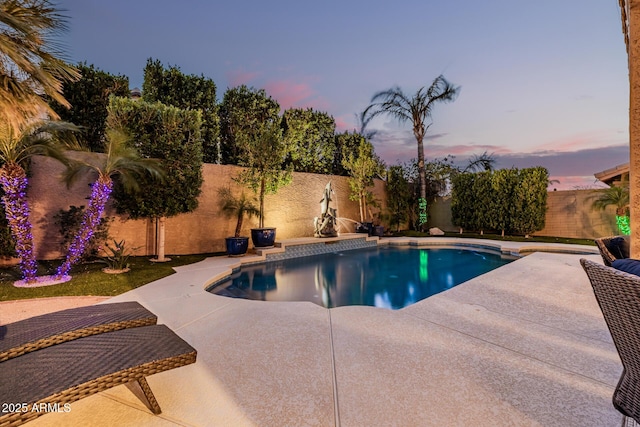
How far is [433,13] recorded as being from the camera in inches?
364

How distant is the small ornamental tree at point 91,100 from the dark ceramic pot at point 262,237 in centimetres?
481

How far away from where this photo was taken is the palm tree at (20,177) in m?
4.19

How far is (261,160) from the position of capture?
8.30 metres

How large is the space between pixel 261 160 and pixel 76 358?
7.31 m

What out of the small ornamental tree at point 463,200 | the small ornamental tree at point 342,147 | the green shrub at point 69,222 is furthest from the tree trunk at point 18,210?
the small ornamental tree at point 463,200

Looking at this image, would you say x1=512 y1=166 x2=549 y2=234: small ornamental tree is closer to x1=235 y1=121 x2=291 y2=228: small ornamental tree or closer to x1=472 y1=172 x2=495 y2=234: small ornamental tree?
x1=472 y1=172 x2=495 y2=234: small ornamental tree

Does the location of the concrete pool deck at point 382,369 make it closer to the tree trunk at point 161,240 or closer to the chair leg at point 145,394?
the chair leg at point 145,394

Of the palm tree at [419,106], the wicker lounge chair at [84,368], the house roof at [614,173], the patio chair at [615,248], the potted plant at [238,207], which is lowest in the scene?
the wicker lounge chair at [84,368]

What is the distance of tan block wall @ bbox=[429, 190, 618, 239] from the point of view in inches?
387

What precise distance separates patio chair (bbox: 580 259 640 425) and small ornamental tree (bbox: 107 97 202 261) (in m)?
7.31

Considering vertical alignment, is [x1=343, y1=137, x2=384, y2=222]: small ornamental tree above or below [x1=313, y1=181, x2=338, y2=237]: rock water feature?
above

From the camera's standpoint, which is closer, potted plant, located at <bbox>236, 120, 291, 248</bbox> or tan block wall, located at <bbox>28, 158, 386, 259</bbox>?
tan block wall, located at <bbox>28, 158, 386, 259</bbox>

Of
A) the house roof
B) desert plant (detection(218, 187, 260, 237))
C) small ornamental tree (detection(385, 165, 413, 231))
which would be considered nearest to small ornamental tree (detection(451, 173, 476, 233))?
small ornamental tree (detection(385, 165, 413, 231))

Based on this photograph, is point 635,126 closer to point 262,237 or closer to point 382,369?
point 382,369
